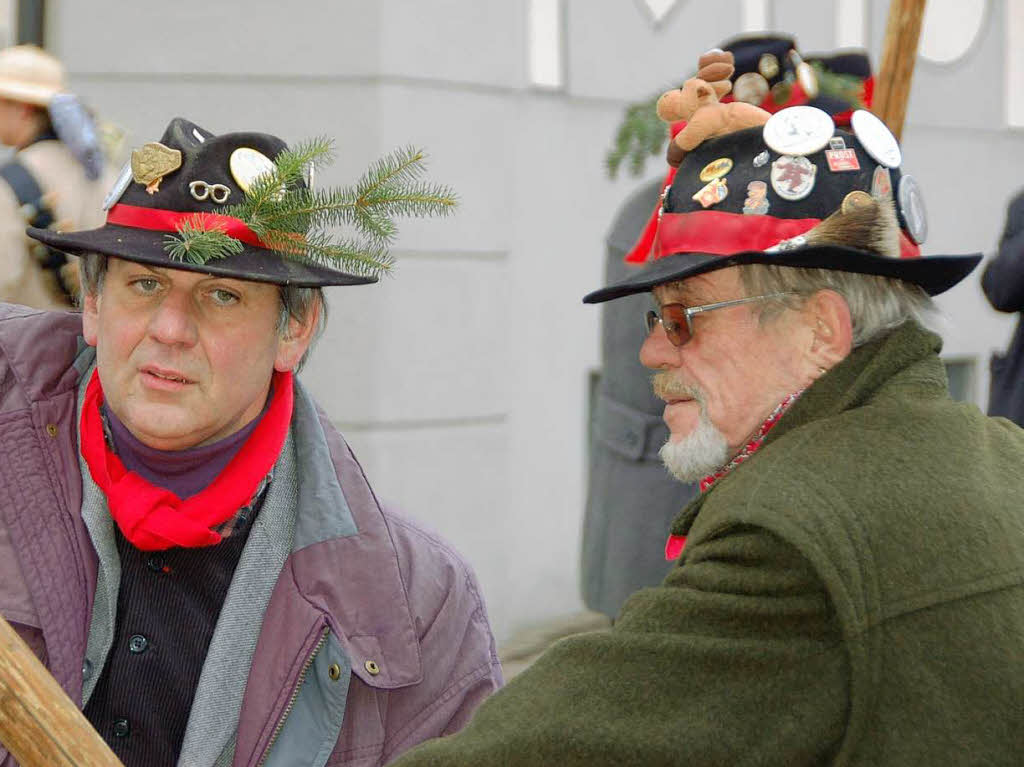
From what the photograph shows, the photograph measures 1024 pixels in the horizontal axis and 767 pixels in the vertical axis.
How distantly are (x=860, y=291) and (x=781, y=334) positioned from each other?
0.44ft

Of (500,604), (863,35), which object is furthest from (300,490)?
(863,35)

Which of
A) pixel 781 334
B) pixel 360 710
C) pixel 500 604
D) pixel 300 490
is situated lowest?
pixel 500 604

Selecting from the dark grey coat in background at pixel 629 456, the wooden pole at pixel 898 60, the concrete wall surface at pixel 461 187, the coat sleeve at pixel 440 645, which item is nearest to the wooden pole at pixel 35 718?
the coat sleeve at pixel 440 645

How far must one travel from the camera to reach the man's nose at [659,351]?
2471 mm

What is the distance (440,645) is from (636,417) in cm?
184

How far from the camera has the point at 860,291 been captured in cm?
229

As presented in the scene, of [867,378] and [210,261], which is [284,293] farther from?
[867,378]

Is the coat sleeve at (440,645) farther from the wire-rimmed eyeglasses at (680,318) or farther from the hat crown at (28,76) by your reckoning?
the hat crown at (28,76)

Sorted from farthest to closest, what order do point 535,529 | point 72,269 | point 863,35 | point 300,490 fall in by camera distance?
point 863,35 → point 535,529 → point 72,269 → point 300,490

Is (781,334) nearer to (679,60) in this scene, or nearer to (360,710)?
(360,710)

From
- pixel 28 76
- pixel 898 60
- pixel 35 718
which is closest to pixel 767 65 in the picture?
pixel 898 60

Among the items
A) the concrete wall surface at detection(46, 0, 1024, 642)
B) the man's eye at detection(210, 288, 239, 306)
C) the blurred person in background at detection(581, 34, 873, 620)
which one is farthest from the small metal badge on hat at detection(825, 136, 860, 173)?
the concrete wall surface at detection(46, 0, 1024, 642)

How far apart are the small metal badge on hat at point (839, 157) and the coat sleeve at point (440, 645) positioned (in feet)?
3.18

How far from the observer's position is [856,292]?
2291 millimetres
